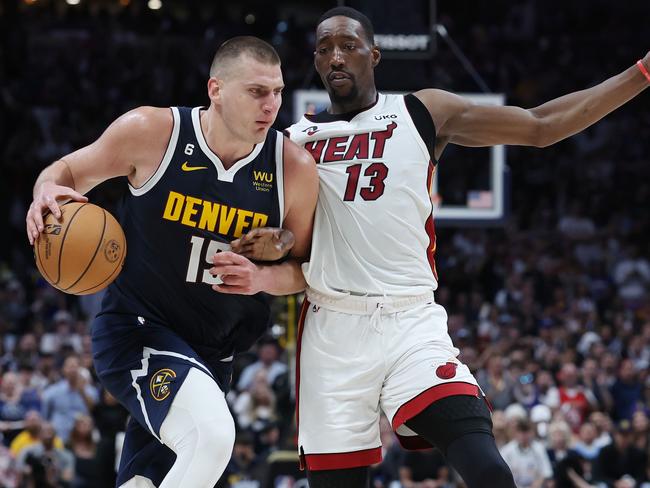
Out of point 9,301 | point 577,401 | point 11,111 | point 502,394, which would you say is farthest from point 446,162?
point 11,111

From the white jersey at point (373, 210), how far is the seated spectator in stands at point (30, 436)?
19.0 ft

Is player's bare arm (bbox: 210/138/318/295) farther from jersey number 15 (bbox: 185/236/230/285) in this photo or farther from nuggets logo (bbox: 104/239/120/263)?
nuggets logo (bbox: 104/239/120/263)

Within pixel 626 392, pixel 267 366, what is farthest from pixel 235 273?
pixel 626 392

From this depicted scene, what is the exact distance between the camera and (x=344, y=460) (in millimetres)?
4316

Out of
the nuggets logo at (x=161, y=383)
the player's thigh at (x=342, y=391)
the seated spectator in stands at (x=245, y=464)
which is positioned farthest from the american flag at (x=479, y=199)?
the nuggets logo at (x=161, y=383)

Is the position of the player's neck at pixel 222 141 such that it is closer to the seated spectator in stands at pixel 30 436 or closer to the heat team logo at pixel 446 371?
the heat team logo at pixel 446 371

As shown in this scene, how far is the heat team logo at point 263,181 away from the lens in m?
4.32

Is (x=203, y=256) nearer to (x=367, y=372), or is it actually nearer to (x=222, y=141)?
(x=222, y=141)

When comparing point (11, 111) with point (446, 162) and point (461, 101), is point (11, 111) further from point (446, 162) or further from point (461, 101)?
point (461, 101)

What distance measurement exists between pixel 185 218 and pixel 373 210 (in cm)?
77

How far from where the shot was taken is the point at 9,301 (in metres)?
13.9

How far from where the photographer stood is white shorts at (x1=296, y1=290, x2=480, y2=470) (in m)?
4.24

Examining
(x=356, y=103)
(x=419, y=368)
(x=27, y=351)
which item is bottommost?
(x=27, y=351)

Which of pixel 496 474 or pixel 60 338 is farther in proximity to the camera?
pixel 60 338
